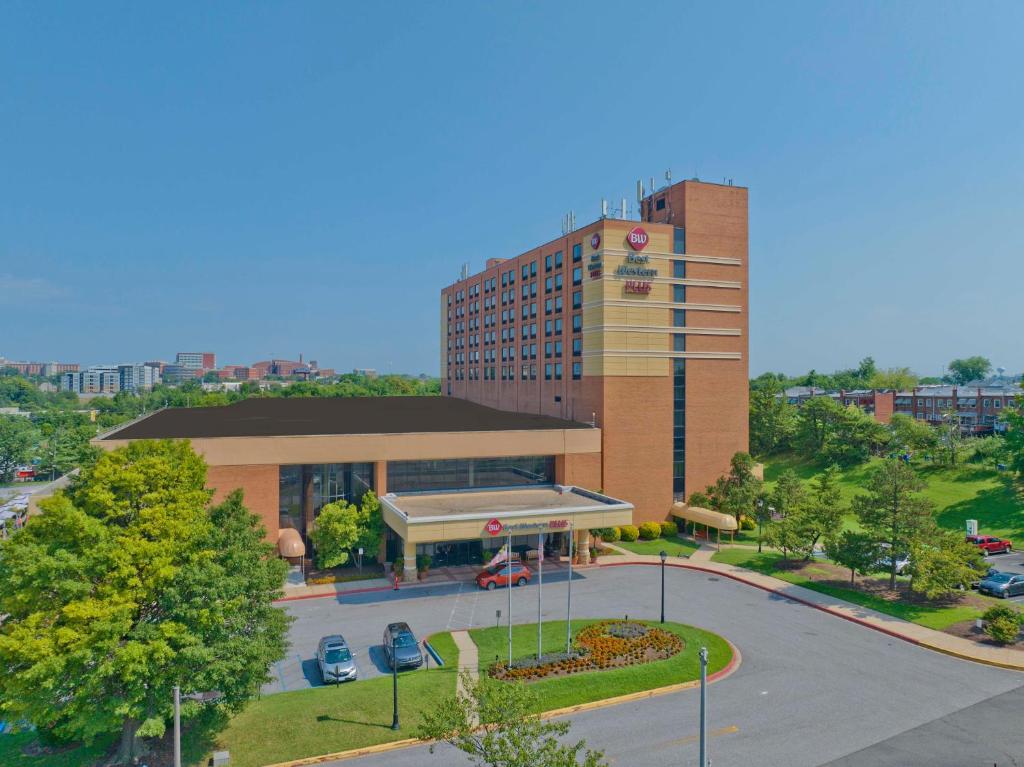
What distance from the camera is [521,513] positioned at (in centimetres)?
4366

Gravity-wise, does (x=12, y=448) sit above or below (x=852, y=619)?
above

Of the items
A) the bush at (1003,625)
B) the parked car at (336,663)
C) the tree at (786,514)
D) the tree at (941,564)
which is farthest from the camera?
the tree at (786,514)

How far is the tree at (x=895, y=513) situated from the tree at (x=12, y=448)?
399 ft

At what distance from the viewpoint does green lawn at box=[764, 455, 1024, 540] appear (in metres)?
59.9

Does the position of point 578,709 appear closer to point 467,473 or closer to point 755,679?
point 755,679

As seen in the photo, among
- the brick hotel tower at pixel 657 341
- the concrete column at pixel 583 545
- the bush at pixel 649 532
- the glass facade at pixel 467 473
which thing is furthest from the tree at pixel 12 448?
the bush at pixel 649 532

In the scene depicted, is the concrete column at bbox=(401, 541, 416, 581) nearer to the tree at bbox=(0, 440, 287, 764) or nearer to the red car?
the tree at bbox=(0, 440, 287, 764)

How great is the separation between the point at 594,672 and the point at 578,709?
3.43 m

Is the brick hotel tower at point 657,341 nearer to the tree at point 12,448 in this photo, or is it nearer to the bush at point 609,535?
the bush at point 609,535

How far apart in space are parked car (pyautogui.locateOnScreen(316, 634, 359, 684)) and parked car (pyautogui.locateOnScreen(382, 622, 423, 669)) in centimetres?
180

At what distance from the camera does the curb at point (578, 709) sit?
22.1 m

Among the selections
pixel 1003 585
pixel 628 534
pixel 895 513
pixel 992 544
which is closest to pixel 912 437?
pixel 992 544

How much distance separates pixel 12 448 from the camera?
105m

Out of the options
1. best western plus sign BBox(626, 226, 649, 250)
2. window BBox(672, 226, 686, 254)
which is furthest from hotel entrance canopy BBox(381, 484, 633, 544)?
window BBox(672, 226, 686, 254)
